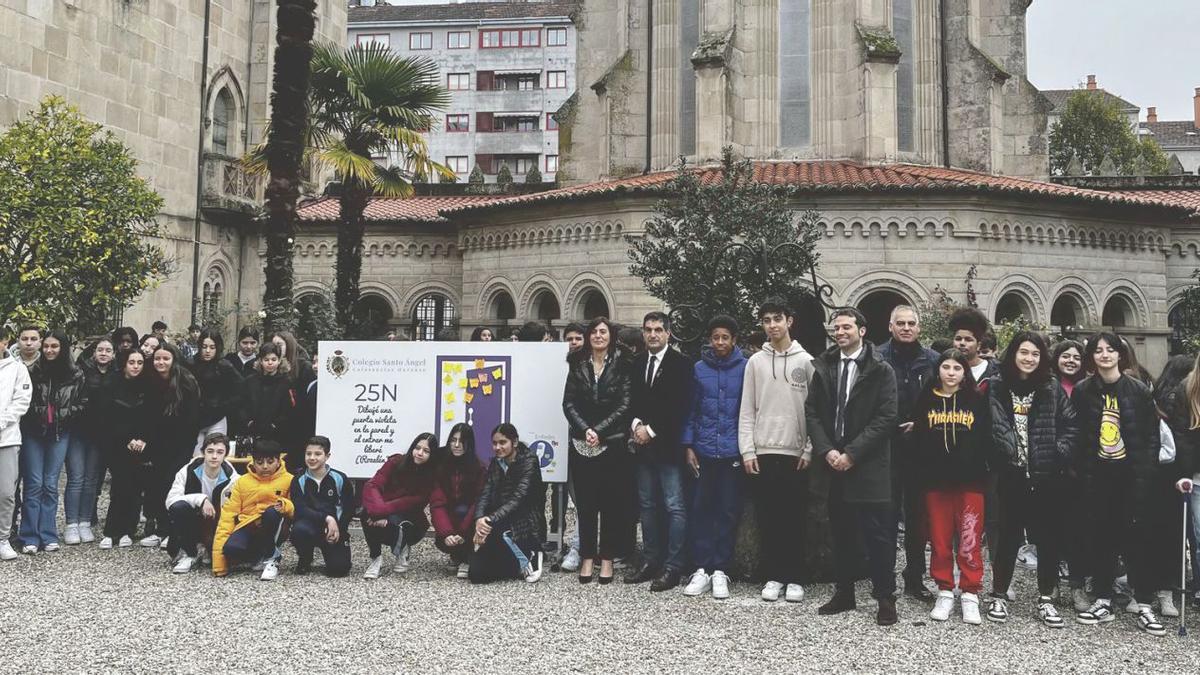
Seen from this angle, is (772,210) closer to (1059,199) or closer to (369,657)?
(369,657)

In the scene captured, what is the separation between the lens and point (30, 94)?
16422mm

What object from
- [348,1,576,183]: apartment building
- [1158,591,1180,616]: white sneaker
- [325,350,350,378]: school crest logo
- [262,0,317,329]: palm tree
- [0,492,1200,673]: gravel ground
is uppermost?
[348,1,576,183]: apartment building

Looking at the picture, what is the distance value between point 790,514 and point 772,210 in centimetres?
522

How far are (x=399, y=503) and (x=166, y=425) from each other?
2.50m

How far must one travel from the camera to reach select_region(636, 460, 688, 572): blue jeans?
23.3ft

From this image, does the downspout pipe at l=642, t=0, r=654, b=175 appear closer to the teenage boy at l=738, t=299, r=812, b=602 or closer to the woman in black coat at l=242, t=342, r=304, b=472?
the woman in black coat at l=242, t=342, r=304, b=472

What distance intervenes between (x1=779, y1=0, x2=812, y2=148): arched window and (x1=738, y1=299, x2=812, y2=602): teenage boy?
14066 mm

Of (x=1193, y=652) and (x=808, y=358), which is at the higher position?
(x=808, y=358)

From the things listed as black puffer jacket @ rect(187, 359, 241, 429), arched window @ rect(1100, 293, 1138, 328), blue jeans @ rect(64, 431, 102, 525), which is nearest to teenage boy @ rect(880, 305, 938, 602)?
black puffer jacket @ rect(187, 359, 241, 429)

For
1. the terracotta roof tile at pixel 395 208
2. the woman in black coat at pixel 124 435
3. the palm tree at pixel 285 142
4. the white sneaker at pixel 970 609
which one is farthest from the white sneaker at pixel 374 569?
the terracotta roof tile at pixel 395 208

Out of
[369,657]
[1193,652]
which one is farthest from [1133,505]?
[369,657]

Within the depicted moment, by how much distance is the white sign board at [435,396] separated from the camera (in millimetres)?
8156

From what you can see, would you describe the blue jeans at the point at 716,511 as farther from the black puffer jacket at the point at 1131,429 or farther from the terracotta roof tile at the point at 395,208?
the terracotta roof tile at the point at 395,208

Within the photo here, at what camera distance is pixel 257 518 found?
24.1 ft
